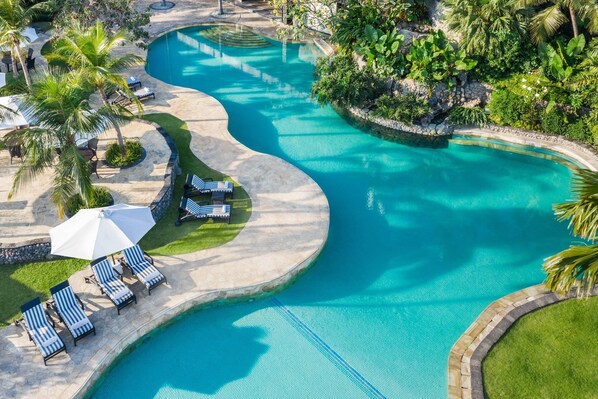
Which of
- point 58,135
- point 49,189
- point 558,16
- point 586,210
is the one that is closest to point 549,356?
point 586,210

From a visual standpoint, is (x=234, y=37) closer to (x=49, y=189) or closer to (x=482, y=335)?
(x=49, y=189)

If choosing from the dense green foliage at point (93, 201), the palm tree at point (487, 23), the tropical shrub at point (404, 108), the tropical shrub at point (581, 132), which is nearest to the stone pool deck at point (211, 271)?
the dense green foliage at point (93, 201)

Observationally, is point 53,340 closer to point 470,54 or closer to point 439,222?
point 439,222

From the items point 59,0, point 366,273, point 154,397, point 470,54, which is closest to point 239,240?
point 366,273

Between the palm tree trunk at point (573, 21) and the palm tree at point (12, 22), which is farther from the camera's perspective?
the palm tree trunk at point (573, 21)

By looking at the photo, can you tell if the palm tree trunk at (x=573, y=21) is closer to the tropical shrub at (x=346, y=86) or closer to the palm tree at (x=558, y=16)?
the palm tree at (x=558, y=16)

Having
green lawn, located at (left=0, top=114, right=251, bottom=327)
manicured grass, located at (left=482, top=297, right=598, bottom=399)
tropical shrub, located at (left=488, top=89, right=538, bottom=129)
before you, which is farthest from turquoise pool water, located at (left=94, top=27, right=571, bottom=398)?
green lawn, located at (left=0, top=114, right=251, bottom=327)

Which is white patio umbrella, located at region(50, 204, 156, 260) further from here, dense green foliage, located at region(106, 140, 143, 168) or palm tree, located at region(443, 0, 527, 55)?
palm tree, located at region(443, 0, 527, 55)
